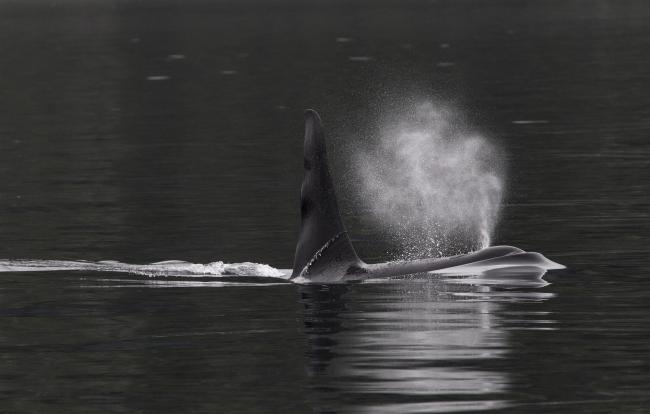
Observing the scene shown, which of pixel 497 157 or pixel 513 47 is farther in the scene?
pixel 513 47

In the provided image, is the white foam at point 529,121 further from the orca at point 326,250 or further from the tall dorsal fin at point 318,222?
the tall dorsal fin at point 318,222

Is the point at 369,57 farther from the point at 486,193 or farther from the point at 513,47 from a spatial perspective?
the point at 486,193

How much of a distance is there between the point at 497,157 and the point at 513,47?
53.9 metres

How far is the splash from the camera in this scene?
27156mm

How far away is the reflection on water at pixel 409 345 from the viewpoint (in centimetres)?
1514

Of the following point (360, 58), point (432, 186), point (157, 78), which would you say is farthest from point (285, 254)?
point (360, 58)

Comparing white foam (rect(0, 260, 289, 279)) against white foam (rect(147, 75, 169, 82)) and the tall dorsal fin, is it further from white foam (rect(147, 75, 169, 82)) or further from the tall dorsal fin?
white foam (rect(147, 75, 169, 82))

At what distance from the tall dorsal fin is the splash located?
11.0 ft

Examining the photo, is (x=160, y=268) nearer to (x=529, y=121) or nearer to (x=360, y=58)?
(x=529, y=121)

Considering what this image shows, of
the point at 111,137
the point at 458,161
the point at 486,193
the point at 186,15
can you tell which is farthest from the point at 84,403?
the point at 186,15

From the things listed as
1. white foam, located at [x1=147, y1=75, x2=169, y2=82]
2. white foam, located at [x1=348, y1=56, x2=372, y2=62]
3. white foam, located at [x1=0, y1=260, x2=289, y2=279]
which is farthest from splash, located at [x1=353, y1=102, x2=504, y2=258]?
white foam, located at [x1=348, y1=56, x2=372, y2=62]

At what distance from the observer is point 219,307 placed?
20.5 metres

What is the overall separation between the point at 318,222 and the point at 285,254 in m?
2.84

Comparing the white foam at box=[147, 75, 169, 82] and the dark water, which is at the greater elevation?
the dark water
